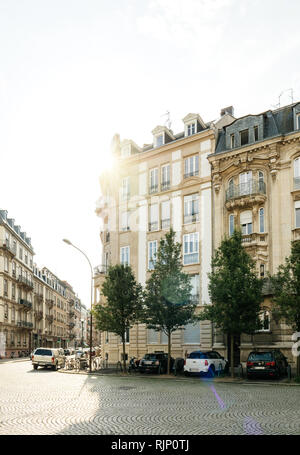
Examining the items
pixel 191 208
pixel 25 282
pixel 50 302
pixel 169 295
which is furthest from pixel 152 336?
pixel 50 302

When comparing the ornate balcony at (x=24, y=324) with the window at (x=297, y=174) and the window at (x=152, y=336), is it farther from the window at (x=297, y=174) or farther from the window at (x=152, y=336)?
the window at (x=297, y=174)

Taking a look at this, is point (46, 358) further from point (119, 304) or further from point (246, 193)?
point (246, 193)

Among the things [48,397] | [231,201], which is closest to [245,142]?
[231,201]

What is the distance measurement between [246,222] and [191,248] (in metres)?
4.64

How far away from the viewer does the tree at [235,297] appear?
2322 cm

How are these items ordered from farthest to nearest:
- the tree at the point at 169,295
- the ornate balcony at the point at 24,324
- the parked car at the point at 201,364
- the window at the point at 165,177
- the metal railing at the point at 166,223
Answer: the ornate balcony at the point at 24,324 → the window at the point at 165,177 → the metal railing at the point at 166,223 → the tree at the point at 169,295 → the parked car at the point at 201,364

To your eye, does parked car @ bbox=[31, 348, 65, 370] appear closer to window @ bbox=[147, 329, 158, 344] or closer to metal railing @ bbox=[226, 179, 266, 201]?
window @ bbox=[147, 329, 158, 344]

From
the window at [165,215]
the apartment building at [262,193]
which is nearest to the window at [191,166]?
the apartment building at [262,193]

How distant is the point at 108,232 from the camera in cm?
4056

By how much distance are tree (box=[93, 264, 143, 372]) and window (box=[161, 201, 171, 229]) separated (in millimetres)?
7108

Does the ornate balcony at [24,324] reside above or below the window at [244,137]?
below

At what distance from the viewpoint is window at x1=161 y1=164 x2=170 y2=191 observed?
36062 millimetres

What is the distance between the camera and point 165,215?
3562 centimetres

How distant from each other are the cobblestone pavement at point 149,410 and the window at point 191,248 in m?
15.2
